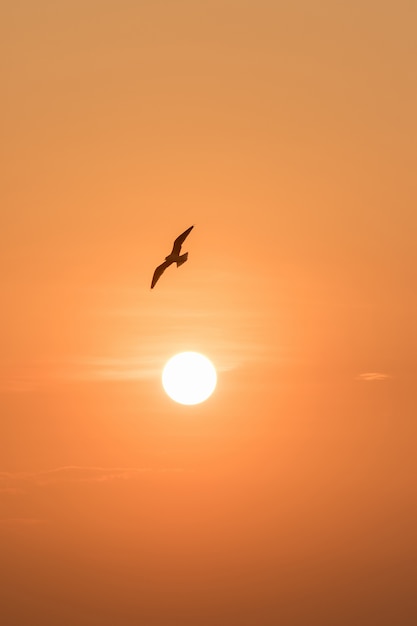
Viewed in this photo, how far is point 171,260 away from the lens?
3556 inches
